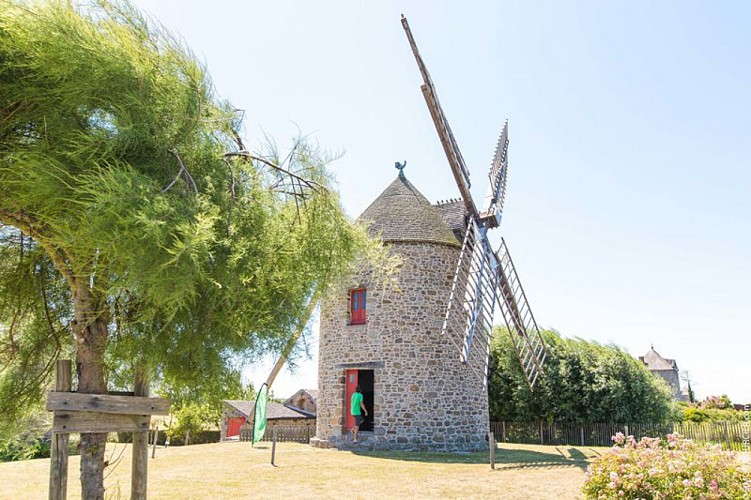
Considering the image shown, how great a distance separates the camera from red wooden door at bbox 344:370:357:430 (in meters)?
16.0

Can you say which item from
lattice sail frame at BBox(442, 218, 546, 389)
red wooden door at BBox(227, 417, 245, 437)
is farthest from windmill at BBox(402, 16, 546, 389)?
red wooden door at BBox(227, 417, 245, 437)

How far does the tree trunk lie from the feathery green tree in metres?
0.01

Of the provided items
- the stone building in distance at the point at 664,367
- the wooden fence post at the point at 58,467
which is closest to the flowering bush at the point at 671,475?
the wooden fence post at the point at 58,467

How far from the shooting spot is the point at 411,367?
15500mm

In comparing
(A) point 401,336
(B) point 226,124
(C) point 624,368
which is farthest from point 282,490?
(C) point 624,368

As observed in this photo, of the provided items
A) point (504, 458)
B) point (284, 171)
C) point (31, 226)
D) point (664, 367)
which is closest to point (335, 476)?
point (504, 458)

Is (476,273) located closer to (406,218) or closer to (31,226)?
(406,218)

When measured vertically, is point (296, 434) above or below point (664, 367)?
below

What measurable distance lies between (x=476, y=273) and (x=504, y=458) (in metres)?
4.90

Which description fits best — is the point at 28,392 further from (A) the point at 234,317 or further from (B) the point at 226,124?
(B) the point at 226,124

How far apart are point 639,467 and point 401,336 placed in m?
9.95

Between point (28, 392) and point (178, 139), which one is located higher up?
point (178, 139)

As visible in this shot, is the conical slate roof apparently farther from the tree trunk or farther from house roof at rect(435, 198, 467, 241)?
the tree trunk

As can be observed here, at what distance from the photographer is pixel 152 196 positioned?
3.99m
